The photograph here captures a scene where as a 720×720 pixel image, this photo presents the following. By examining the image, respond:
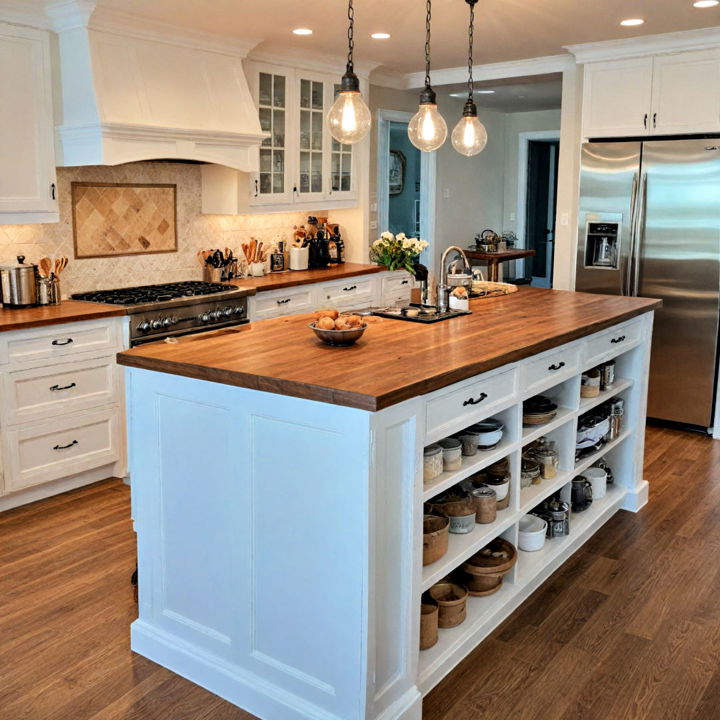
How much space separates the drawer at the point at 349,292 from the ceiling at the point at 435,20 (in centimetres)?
165

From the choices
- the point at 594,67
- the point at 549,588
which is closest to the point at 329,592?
the point at 549,588

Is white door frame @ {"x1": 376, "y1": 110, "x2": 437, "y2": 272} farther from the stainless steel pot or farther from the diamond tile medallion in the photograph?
the stainless steel pot

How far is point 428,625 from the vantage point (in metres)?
2.66

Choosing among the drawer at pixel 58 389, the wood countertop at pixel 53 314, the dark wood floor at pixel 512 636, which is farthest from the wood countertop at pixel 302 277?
the dark wood floor at pixel 512 636

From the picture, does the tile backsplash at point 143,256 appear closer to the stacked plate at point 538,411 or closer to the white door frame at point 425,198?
the white door frame at point 425,198

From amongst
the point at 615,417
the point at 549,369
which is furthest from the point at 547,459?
the point at 615,417

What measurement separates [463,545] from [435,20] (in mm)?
3256

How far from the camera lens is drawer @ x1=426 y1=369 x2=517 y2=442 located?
2461mm

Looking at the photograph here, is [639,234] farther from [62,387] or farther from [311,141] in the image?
[62,387]

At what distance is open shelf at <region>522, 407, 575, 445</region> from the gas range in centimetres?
223

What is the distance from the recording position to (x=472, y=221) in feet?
29.8

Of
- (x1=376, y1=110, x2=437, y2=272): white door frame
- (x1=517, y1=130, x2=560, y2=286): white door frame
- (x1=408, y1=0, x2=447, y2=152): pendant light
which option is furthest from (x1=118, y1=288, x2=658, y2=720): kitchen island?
(x1=517, y1=130, x2=560, y2=286): white door frame

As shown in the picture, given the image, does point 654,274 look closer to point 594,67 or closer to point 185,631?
point 594,67

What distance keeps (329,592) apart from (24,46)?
3.47 meters
